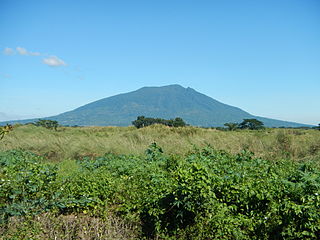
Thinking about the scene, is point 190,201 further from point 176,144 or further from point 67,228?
point 176,144

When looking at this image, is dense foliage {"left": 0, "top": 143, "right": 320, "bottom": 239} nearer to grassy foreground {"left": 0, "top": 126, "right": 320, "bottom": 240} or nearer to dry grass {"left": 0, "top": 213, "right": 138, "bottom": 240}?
grassy foreground {"left": 0, "top": 126, "right": 320, "bottom": 240}

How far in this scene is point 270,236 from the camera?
3.75 m

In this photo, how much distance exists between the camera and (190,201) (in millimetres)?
3949

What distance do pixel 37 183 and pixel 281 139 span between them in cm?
893

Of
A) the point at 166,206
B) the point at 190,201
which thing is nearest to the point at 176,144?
the point at 166,206

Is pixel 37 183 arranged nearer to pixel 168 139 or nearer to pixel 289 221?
pixel 289 221

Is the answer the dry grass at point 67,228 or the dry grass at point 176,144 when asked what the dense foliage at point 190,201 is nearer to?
the dry grass at point 67,228

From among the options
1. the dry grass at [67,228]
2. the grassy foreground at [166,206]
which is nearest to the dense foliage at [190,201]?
the grassy foreground at [166,206]

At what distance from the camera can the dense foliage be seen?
370 cm

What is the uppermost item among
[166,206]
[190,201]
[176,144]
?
[176,144]

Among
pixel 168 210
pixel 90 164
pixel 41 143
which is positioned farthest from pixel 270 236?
pixel 41 143

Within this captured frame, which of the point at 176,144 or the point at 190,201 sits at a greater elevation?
the point at 176,144

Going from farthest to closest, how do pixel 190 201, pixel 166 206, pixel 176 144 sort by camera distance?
1. pixel 176 144
2. pixel 166 206
3. pixel 190 201

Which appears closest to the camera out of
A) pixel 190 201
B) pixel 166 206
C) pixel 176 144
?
pixel 190 201
